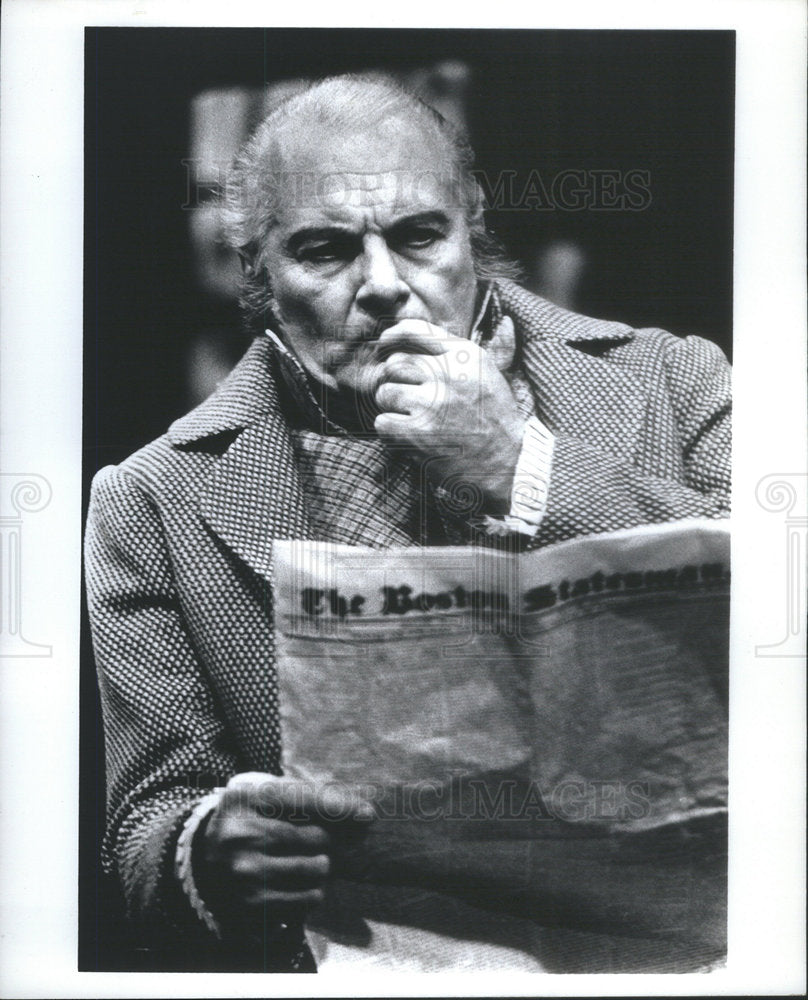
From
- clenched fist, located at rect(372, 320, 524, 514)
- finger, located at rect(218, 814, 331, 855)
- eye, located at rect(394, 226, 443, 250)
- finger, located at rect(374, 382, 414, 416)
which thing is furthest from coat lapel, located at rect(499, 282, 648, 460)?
finger, located at rect(218, 814, 331, 855)

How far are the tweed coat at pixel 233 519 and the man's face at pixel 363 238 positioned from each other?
0.18 meters

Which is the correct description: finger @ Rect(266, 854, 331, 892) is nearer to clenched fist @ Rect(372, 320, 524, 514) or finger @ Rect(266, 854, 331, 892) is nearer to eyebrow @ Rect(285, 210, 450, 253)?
clenched fist @ Rect(372, 320, 524, 514)

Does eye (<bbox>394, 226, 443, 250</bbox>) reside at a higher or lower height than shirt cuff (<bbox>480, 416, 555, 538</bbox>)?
higher

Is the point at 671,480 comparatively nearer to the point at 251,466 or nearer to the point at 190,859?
the point at 251,466

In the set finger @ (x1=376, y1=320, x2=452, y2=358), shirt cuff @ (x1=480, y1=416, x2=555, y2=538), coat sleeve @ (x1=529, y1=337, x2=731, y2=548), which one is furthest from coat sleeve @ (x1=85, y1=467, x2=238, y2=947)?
coat sleeve @ (x1=529, y1=337, x2=731, y2=548)

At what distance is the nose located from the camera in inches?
114

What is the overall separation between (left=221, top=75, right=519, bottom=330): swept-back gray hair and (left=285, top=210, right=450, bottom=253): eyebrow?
0.24 feet

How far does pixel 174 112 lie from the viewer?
2.94m

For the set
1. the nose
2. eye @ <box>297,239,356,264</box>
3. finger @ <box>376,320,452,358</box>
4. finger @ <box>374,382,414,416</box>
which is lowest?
finger @ <box>374,382,414,416</box>

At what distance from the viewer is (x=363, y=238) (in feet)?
9.48

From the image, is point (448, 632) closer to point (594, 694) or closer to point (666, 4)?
point (594, 694)

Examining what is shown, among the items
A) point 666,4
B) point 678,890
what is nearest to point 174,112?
point 666,4

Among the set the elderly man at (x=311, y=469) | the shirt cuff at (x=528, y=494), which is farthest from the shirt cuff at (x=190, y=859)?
the shirt cuff at (x=528, y=494)

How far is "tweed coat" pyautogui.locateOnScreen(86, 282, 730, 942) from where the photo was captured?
2.86m
